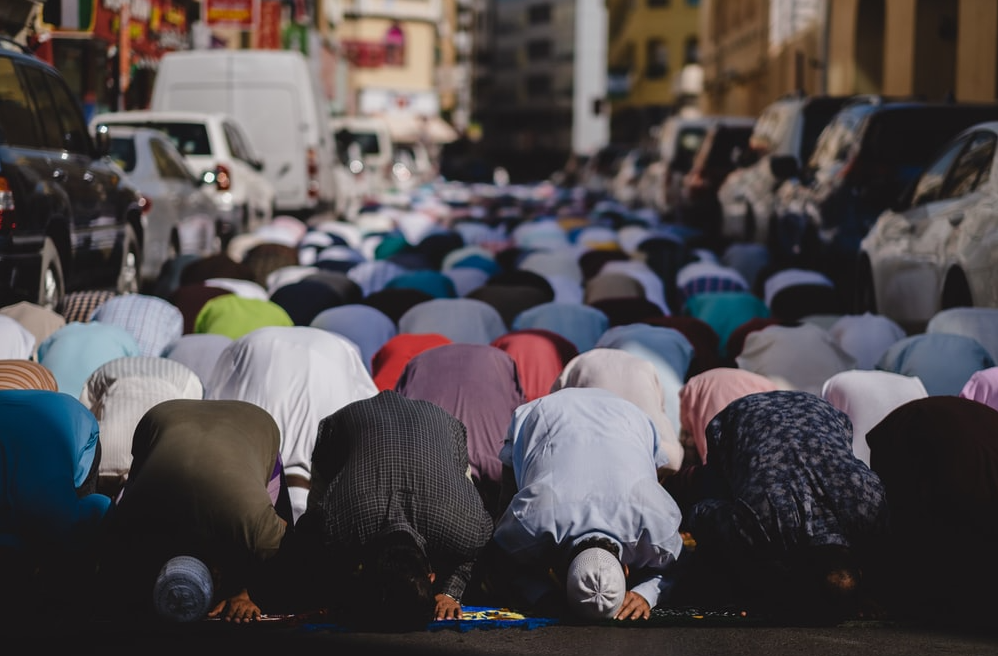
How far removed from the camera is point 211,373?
7883mm

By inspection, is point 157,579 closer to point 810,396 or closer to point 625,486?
point 625,486

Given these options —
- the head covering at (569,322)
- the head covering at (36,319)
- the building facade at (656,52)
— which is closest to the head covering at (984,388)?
the head covering at (569,322)

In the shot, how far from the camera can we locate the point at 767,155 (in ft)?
59.7

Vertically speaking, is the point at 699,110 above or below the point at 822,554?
above

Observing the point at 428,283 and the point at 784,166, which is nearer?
the point at 428,283

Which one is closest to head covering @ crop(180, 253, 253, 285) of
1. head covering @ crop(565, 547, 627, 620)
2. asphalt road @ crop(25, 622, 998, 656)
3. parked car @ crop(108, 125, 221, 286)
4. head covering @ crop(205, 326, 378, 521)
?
parked car @ crop(108, 125, 221, 286)

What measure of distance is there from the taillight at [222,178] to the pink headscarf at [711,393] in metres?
10.6

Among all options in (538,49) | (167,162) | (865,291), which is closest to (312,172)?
(167,162)

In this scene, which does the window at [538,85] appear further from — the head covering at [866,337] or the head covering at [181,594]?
the head covering at [181,594]

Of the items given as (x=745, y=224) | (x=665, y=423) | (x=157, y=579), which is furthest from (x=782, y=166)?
(x=157, y=579)

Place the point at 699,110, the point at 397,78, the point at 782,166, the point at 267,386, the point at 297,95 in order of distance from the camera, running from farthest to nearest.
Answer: the point at 397,78 → the point at 699,110 → the point at 297,95 → the point at 782,166 → the point at 267,386

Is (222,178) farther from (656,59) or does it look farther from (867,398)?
(656,59)

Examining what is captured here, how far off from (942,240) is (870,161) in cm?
337

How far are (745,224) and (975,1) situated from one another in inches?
165
